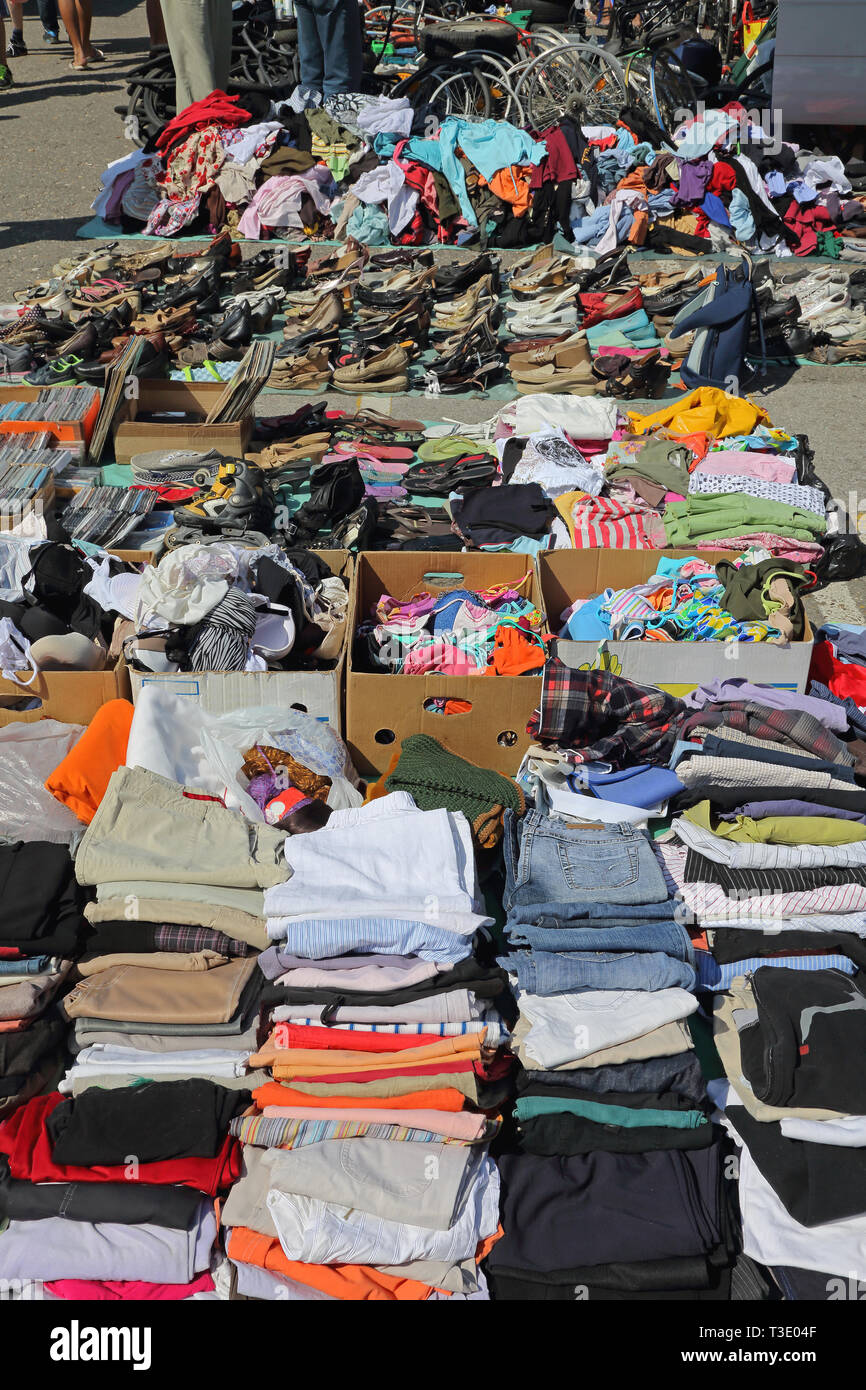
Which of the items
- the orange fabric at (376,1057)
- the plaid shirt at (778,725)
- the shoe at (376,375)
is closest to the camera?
the orange fabric at (376,1057)

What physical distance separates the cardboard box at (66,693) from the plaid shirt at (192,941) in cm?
108

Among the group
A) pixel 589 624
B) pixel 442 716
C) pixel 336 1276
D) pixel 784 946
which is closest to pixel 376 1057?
pixel 336 1276

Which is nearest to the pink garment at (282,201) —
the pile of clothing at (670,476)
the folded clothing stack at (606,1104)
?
the pile of clothing at (670,476)

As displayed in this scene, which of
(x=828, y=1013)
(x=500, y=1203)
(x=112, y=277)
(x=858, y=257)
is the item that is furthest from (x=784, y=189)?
(x=500, y=1203)

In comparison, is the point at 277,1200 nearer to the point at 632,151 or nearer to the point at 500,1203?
the point at 500,1203

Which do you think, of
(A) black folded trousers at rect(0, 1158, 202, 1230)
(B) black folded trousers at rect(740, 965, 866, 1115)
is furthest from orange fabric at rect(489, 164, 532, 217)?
(A) black folded trousers at rect(0, 1158, 202, 1230)

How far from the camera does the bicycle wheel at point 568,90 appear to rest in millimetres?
9406

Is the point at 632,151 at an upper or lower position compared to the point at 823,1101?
upper

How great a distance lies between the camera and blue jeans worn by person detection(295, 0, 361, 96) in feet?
32.6

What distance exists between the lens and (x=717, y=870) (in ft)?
9.12

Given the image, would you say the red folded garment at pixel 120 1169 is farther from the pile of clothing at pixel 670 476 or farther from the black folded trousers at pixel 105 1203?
the pile of clothing at pixel 670 476

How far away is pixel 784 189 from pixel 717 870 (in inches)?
290

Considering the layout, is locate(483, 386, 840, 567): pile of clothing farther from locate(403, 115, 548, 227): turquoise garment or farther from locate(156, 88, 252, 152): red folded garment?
locate(156, 88, 252, 152): red folded garment

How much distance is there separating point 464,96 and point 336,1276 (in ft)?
32.6
